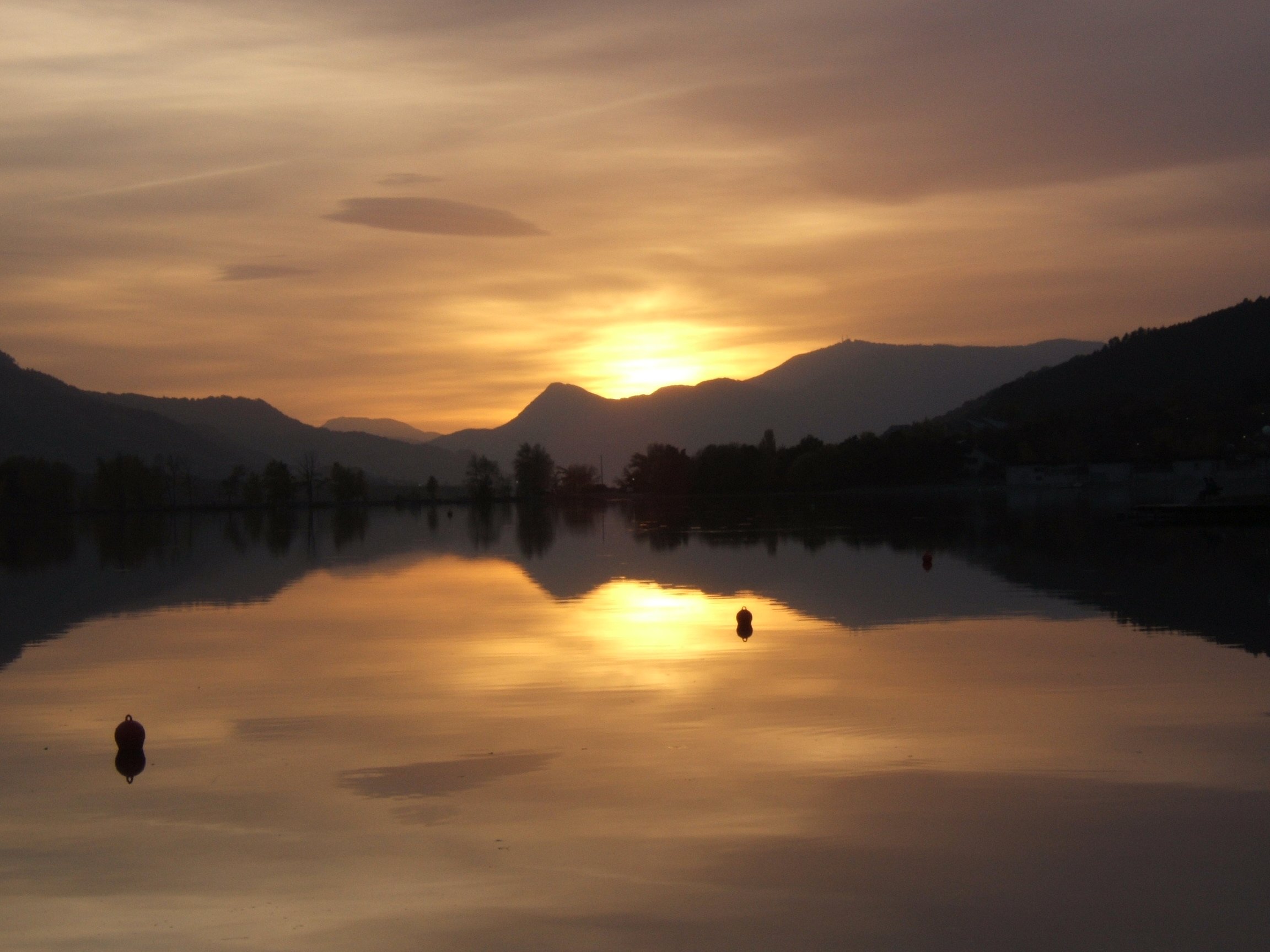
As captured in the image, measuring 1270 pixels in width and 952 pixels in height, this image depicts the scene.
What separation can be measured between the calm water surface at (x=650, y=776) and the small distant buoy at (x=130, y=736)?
0.25 metres

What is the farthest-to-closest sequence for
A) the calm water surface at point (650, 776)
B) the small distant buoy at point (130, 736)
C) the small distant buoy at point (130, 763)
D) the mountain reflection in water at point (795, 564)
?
1. the mountain reflection in water at point (795, 564)
2. the small distant buoy at point (130, 736)
3. the small distant buoy at point (130, 763)
4. the calm water surface at point (650, 776)

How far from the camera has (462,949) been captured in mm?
9234

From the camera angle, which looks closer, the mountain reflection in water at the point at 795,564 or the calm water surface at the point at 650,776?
the calm water surface at the point at 650,776

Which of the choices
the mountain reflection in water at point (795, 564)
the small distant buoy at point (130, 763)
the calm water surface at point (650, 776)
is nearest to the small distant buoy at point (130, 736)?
the small distant buoy at point (130, 763)

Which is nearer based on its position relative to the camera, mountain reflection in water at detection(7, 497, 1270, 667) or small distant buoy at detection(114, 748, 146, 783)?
small distant buoy at detection(114, 748, 146, 783)

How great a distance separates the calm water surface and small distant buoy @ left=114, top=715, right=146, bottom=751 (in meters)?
0.25

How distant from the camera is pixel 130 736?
15.6 m

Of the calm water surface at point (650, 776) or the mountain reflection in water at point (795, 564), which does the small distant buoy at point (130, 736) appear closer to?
the calm water surface at point (650, 776)

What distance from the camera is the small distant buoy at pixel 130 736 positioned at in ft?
51.3

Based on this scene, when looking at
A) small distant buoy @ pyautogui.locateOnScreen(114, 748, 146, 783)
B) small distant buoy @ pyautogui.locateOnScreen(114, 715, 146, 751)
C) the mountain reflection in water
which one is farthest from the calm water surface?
the mountain reflection in water

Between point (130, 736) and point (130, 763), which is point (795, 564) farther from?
point (130, 763)

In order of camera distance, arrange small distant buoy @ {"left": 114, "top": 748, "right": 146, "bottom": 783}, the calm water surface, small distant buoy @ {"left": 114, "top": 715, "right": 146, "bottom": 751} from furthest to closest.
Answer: small distant buoy @ {"left": 114, "top": 715, "right": 146, "bottom": 751} < small distant buoy @ {"left": 114, "top": 748, "right": 146, "bottom": 783} < the calm water surface

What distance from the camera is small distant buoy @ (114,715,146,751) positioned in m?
15.6

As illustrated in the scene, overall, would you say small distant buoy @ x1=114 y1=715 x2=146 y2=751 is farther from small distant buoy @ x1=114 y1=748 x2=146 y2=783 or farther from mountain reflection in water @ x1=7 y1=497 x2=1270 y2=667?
mountain reflection in water @ x1=7 y1=497 x2=1270 y2=667
